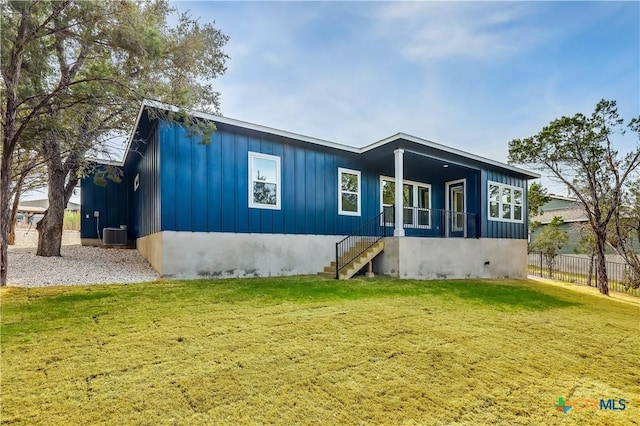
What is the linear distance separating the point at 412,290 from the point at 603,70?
9713 millimetres

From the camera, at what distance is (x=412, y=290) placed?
295 inches

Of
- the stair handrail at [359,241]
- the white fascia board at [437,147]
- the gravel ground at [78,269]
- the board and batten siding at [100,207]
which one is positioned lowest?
the gravel ground at [78,269]

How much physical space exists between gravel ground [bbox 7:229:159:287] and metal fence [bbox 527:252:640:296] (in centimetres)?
1761

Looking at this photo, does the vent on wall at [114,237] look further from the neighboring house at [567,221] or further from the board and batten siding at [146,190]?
the neighboring house at [567,221]

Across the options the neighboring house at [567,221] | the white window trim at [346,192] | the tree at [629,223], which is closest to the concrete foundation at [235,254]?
the white window trim at [346,192]

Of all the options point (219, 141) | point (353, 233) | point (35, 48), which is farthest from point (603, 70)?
point (35, 48)

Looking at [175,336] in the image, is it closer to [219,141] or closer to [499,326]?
[499,326]

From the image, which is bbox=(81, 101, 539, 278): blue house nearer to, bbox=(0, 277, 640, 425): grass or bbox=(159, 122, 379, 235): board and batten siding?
bbox=(159, 122, 379, 235): board and batten siding

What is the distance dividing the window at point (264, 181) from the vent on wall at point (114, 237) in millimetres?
6995

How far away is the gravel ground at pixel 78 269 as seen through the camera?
6535mm

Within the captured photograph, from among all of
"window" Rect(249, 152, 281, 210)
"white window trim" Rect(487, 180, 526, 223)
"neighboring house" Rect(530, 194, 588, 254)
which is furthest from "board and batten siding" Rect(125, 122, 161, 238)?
"neighboring house" Rect(530, 194, 588, 254)

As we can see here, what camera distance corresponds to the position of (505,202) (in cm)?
1309

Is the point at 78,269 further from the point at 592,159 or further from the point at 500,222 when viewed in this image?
the point at 592,159

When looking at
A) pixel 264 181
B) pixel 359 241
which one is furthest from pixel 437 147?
pixel 264 181
